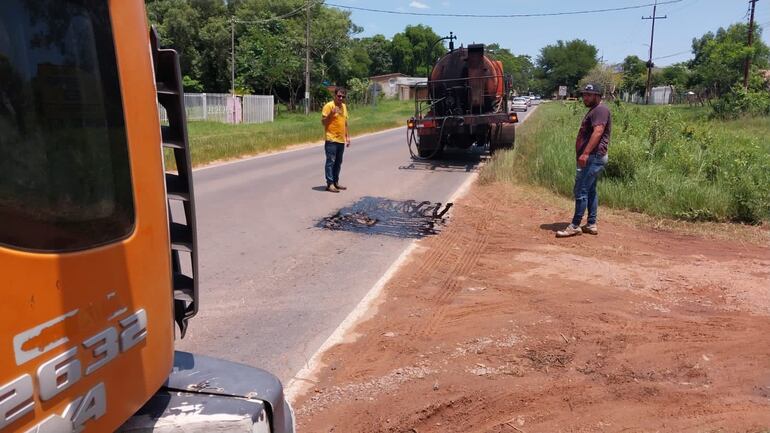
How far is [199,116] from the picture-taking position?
35750mm

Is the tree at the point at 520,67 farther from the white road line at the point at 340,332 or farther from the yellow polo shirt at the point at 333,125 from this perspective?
the white road line at the point at 340,332

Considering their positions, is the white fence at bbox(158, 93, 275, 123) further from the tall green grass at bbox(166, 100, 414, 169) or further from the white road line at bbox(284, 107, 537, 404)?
the white road line at bbox(284, 107, 537, 404)

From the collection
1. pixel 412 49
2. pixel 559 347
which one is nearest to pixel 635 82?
pixel 412 49

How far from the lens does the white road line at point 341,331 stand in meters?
3.74

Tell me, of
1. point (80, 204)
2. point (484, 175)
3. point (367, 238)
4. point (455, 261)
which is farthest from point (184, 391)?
point (484, 175)

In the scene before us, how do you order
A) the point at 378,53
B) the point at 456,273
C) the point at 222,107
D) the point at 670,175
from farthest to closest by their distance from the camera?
the point at 378,53, the point at 222,107, the point at 670,175, the point at 456,273

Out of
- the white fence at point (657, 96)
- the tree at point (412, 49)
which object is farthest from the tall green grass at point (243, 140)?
the tree at point (412, 49)

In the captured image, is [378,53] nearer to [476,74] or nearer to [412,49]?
[412,49]

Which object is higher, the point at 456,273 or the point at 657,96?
the point at 456,273

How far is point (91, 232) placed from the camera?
1.48 m

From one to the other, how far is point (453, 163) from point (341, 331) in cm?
1129

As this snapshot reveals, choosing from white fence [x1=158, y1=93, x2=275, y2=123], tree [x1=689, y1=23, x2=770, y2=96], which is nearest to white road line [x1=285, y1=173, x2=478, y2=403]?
white fence [x1=158, y1=93, x2=275, y2=123]

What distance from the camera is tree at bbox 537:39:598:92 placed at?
10881 cm

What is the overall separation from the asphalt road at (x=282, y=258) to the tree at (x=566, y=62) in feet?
331
